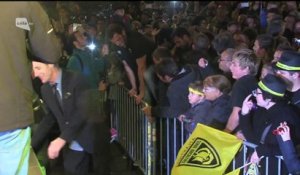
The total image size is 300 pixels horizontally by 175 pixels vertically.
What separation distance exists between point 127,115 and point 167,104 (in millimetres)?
869

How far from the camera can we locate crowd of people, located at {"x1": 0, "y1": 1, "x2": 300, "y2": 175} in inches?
121

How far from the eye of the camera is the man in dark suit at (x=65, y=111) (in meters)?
3.30

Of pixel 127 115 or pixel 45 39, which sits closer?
pixel 45 39

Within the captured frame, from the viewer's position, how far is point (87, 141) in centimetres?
352

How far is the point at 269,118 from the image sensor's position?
11.2 feet

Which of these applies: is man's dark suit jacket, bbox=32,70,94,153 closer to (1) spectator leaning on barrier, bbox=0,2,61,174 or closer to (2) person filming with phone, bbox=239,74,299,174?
(1) spectator leaning on barrier, bbox=0,2,61,174

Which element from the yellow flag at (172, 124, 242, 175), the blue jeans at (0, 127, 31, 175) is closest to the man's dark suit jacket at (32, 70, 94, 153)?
the blue jeans at (0, 127, 31, 175)

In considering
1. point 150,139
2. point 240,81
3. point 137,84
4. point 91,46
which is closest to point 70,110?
point 91,46

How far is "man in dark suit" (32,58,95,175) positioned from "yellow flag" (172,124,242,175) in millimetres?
799

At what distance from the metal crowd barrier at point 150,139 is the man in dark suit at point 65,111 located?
133cm

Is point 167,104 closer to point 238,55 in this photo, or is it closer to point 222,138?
point 238,55

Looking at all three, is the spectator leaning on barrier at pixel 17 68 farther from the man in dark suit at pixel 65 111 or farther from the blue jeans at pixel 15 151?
the man in dark suit at pixel 65 111

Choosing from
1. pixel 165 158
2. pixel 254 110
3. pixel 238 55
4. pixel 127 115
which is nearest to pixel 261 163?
pixel 254 110

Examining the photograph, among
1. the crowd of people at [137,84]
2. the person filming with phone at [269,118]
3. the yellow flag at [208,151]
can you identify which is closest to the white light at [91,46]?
the crowd of people at [137,84]
